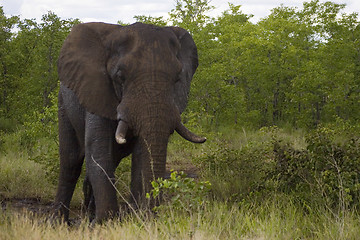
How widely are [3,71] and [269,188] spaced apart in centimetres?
1377

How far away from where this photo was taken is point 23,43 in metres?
18.6

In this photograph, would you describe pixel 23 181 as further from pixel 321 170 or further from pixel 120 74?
pixel 321 170

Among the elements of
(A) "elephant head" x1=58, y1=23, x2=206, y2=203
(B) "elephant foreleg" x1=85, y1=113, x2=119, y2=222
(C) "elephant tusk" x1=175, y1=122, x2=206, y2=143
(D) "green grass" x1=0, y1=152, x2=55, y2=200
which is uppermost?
(A) "elephant head" x1=58, y1=23, x2=206, y2=203

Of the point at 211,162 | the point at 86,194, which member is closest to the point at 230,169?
the point at 211,162

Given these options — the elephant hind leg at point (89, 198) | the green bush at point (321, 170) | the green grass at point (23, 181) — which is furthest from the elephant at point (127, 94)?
the green grass at point (23, 181)

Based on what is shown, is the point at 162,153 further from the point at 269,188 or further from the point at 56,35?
the point at 56,35

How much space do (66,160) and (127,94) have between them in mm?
2076

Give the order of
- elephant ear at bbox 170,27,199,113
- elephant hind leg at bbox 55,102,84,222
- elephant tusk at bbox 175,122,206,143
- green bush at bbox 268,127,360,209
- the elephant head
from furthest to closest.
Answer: elephant hind leg at bbox 55,102,84,222 < green bush at bbox 268,127,360,209 < elephant ear at bbox 170,27,199,113 < elephant tusk at bbox 175,122,206,143 < the elephant head

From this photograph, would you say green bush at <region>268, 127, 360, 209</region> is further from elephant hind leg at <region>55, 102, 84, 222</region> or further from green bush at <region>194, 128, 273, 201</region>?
elephant hind leg at <region>55, 102, 84, 222</region>

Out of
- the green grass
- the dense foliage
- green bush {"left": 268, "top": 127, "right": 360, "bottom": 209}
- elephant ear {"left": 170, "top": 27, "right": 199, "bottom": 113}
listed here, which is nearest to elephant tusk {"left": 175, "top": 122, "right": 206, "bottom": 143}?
elephant ear {"left": 170, "top": 27, "right": 199, "bottom": 113}

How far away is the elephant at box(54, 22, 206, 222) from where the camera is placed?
15.8 ft

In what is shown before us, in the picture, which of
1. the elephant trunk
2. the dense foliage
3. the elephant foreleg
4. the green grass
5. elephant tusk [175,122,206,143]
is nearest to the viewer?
the elephant trunk

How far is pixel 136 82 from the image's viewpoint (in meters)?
4.88

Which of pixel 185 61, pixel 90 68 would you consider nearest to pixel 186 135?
pixel 185 61
